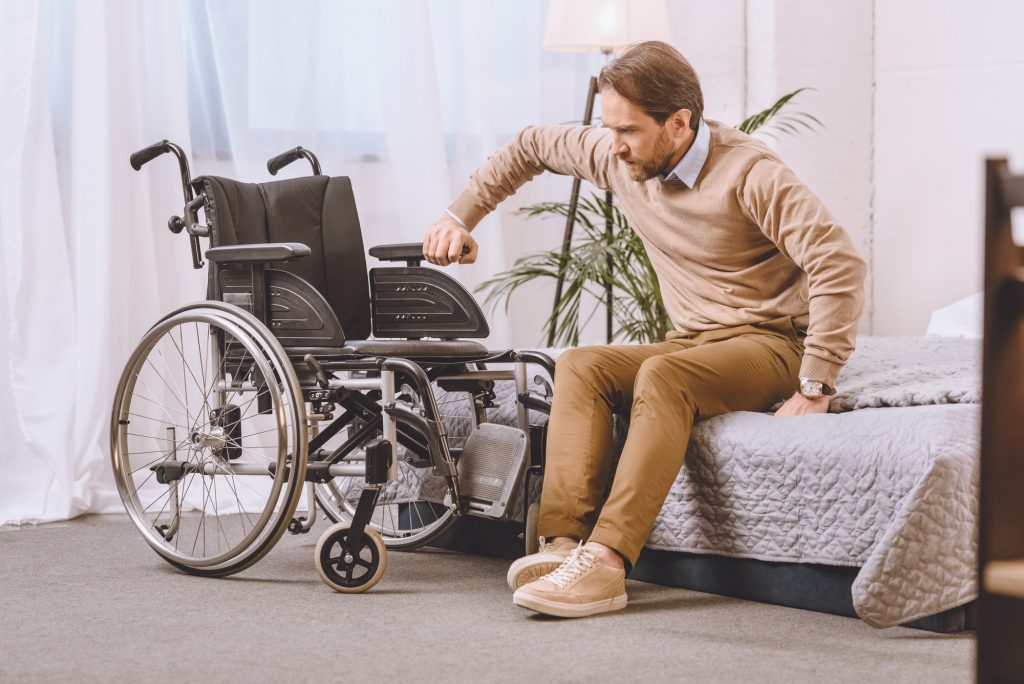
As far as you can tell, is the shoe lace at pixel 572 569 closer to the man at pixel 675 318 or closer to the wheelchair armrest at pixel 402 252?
the man at pixel 675 318

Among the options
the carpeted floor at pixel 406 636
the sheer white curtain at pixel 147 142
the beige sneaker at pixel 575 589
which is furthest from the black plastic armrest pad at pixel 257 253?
the sheer white curtain at pixel 147 142

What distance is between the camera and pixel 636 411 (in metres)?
1.91

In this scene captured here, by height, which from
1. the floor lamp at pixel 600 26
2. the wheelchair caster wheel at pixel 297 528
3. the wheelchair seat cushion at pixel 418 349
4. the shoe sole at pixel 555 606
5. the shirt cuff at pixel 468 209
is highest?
the floor lamp at pixel 600 26

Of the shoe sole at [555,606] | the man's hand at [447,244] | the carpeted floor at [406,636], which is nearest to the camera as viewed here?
the carpeted floor at [406,636]

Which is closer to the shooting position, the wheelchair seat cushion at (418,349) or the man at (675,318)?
the man at (675,318)

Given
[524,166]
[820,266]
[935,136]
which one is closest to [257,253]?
[524,166]

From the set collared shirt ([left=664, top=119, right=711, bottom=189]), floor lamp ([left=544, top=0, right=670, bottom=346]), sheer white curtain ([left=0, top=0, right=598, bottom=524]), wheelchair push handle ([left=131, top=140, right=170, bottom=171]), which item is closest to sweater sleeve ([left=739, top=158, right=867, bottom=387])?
collared shirt ([left=664, top=119, right=711, bottom=189])

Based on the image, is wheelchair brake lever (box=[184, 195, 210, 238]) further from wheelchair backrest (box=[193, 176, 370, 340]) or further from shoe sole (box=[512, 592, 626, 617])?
shoe sole (box=[512, 592, 626, 617])

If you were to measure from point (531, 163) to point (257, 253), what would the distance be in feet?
1.97

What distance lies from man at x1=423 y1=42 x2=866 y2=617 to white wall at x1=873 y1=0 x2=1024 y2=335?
1877mm

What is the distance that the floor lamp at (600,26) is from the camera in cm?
332

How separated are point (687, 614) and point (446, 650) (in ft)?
1.35

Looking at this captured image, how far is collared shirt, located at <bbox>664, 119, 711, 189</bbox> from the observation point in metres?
2.09

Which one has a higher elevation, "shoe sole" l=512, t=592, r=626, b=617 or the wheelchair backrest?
the wheelchair backrest
